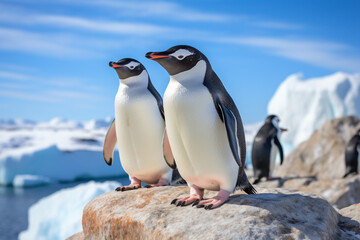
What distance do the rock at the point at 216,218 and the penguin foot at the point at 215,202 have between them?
1.2 inches

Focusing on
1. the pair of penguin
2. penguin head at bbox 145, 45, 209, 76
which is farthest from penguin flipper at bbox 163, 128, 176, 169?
penguin head at bbox 145, 45, 209, 76

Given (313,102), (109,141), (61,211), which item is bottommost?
(61,211)

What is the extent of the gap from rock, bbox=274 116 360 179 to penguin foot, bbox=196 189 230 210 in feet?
19.3

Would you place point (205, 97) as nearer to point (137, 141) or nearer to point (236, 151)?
point (236, 151)

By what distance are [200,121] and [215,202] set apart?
464mm

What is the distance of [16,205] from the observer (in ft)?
53.8

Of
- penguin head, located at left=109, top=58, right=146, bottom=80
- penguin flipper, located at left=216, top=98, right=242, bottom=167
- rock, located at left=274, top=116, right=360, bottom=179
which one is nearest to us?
penguin flipper, located at left=216, top=98, right=242, bottom=167

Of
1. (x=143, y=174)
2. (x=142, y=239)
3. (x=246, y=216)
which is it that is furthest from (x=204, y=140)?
(x=143, y=174)

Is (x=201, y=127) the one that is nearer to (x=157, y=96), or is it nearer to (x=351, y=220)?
(x=157, y=96)

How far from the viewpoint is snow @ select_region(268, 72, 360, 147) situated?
20969 millimetres

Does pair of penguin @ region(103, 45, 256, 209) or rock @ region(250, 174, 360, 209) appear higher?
pair of penguin @ region(103, 45, 256, 209)

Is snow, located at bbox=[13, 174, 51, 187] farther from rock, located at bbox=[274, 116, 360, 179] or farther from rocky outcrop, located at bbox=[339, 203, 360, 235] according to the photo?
rocky outcrop, located at bbox=[339, 203, 360, 235]

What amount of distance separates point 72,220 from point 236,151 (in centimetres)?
688

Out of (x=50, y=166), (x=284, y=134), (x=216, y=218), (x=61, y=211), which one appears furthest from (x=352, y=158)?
(x=50, y=166)
